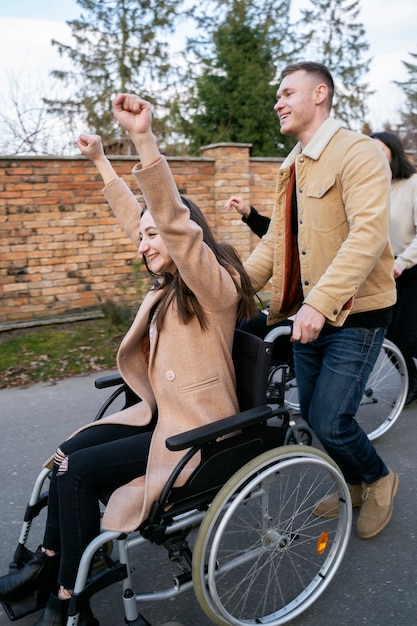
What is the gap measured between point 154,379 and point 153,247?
0.49m

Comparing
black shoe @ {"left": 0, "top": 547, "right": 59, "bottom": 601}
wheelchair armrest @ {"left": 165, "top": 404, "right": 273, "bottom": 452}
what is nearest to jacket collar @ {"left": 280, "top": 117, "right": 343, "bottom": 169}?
wheelchair armrest @ {"left": 165, "top": 404, "right": 273, "bottom": 452}

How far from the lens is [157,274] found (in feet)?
7.88

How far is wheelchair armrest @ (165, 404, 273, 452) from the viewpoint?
6.68 feet

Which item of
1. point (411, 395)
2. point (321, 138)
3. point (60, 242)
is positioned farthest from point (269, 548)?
point (60, 242)

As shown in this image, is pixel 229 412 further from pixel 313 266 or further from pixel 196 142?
pixel 196 142

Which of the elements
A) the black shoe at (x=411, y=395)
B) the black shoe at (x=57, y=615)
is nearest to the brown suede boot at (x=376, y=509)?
the black shoe at (x=57, y=615)

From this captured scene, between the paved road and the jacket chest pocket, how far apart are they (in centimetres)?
143

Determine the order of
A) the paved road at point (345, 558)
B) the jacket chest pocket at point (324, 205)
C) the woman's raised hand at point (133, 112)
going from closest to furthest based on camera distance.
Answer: the woman's raised hand at point (133, 112) < the paved road at point (345, 558) < the jacket chest pocket at point (324, 205)

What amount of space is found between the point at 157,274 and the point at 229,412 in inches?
22.5

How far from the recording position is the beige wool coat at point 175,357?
2027mm

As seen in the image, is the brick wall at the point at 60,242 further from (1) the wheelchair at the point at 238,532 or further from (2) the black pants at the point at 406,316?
(1) the wheelchair at the point at 238,532

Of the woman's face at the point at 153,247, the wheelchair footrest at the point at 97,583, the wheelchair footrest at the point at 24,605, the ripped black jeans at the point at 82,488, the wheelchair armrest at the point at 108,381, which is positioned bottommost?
the wheelchair footrest at the point at 24,605

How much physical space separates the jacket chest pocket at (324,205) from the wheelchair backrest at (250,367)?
A: 1.86 feet

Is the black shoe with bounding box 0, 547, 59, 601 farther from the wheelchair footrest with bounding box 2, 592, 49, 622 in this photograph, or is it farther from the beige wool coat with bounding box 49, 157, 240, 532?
the beige wool coat with bounding box 49, 157, 240, 532
